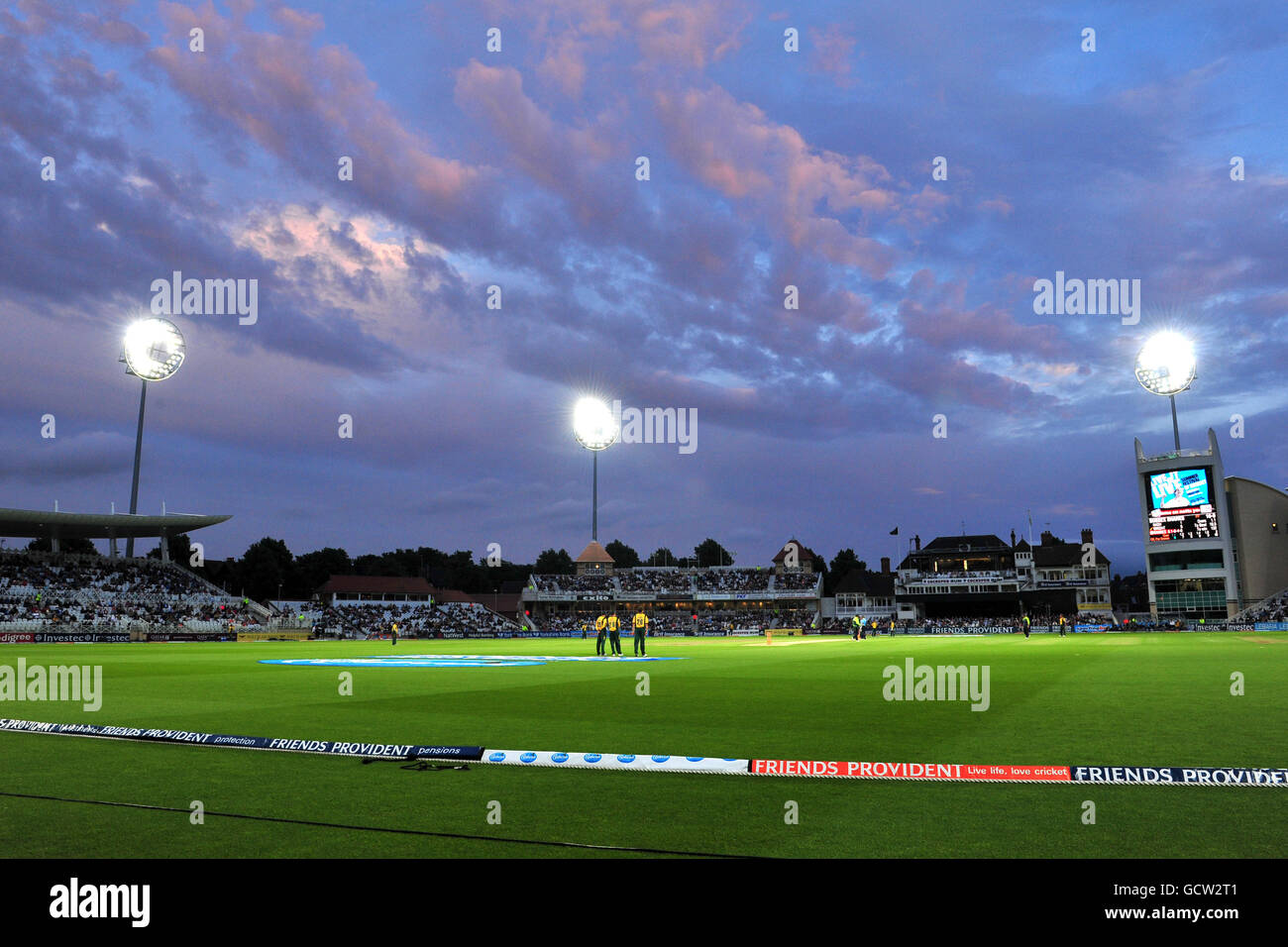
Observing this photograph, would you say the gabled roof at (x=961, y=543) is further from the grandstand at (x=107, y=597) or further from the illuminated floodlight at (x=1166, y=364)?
the grandstand at (x=107, y=597)

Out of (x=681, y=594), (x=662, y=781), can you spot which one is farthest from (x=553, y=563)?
(x=662, y=781)

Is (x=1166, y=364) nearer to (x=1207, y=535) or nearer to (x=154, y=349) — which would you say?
(x=1207, y=535)

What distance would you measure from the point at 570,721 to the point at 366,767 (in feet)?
14.1

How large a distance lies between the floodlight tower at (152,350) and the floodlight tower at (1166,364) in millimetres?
95199

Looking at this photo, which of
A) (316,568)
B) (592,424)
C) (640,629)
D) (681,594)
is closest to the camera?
(640,629)

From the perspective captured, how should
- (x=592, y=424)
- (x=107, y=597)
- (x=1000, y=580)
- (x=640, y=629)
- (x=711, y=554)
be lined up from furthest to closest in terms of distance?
(x=711, y=554) → (x=1000, y=580) → (x=592, y=424) → (x=107, y=597) → (x=640, y=629)

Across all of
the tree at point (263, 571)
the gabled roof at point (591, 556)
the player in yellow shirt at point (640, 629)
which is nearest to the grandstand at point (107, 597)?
the player in yellow shirt at point (640, 629)

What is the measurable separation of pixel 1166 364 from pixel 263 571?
442ft

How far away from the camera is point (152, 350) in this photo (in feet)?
240

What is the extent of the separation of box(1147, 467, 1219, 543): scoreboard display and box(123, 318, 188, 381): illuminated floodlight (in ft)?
341

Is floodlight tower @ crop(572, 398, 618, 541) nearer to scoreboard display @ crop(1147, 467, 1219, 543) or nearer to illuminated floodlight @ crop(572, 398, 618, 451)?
illuminated floodlight @ crop(572, 398, 618, 451)

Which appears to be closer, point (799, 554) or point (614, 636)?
point (614, 636)

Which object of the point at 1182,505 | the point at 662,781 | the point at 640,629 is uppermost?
the point at 1182,505
